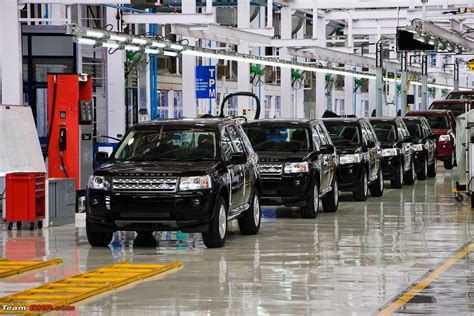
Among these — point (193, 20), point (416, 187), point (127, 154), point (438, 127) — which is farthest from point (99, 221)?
point (438, 127)

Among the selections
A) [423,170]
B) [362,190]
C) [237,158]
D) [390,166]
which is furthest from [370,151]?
[237,158]

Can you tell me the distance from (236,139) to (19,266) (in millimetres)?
4886

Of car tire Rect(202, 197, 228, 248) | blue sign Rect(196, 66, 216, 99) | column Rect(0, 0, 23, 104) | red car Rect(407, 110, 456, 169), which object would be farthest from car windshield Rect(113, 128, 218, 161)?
red car Rect(407, 110, 456, 169)

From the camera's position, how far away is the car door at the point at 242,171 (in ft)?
60.3

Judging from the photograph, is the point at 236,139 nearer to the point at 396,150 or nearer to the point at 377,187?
the point at 377,187

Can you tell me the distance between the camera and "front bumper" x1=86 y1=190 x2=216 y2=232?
16719 millimetres

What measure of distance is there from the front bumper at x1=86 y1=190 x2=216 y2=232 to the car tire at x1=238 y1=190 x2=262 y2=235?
234 cm

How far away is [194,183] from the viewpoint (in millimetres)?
16750

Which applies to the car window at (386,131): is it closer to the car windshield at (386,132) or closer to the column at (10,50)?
the car windshield at (386,132)

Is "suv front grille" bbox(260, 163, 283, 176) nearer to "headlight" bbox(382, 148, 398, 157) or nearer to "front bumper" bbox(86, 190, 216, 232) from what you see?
"front bumper" bbox(86, 190, 216, 232)

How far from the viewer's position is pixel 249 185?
18.9 meters

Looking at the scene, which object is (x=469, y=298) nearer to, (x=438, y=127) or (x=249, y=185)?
(x=249, y=185)

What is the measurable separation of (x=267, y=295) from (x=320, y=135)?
11441 mm

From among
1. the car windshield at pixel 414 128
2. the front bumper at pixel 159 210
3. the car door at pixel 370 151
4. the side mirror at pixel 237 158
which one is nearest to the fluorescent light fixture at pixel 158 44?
the car door at pixel 370 151
